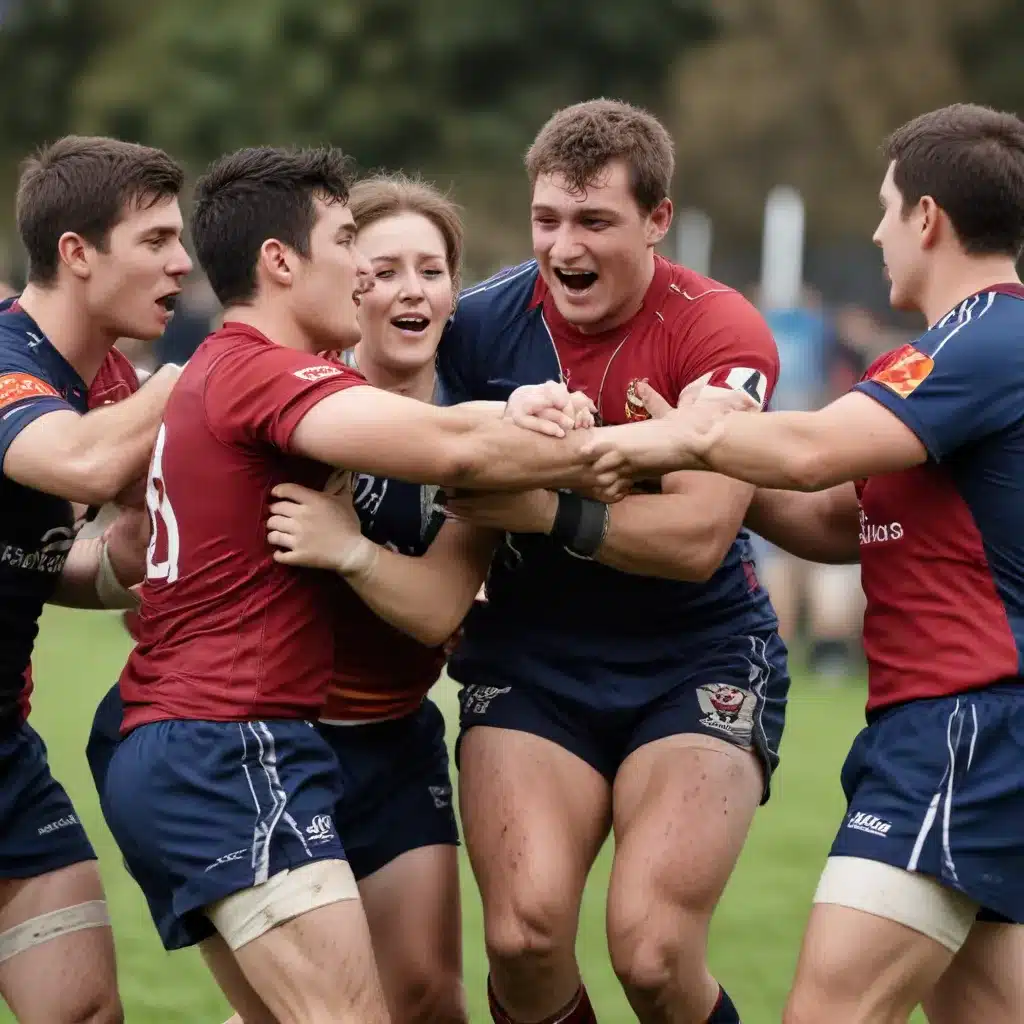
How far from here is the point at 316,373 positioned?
4.71 meters

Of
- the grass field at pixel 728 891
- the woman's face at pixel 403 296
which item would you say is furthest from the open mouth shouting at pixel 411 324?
the grass field at pixel 728 891

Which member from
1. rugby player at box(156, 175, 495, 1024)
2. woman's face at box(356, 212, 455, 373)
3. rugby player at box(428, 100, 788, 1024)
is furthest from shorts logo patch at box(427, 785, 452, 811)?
woman's face at box(356, 212, 455, 373)

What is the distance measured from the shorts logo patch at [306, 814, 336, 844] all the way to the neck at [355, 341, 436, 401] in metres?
1.54

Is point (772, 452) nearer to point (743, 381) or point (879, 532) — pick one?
point (879, 532)

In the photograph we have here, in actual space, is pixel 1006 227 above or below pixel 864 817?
above

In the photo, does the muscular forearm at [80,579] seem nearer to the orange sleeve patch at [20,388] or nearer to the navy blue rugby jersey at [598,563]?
the orange sleeve patch at [20,388]

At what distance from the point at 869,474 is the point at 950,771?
771 millimetres

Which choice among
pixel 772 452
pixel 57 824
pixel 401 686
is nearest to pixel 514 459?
pixel 772 452

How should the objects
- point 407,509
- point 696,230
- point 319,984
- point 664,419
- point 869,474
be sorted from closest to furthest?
point 319,984
point 869,474
point 664,419
point 407,509
point 696,230

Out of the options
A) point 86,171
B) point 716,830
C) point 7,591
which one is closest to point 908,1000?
point 716,830

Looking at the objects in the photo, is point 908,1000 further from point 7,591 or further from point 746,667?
point 7,591

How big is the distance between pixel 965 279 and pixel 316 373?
1.72m

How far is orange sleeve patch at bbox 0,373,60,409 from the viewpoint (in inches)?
201

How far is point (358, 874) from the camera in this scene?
5582 mm
